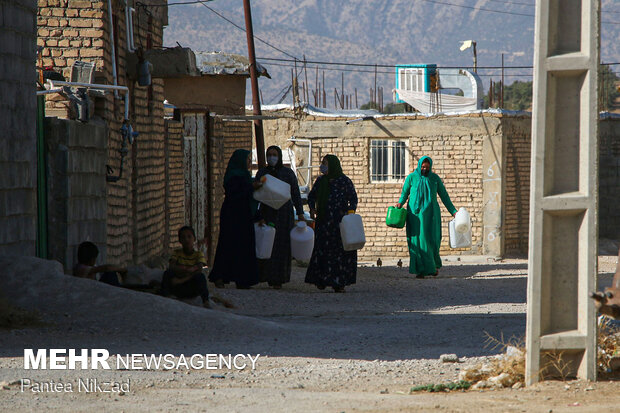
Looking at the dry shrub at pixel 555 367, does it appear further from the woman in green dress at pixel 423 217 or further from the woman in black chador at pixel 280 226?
the woman in green dress at pixel 423 217

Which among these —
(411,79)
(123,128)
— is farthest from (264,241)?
(411,79)

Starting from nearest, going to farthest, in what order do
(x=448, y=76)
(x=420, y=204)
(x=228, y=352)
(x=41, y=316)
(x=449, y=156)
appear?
(x=228, y=352)
(x=41, y=316)
(x=420, y=204)
(x=449, y=156)
(x=448, y=76)

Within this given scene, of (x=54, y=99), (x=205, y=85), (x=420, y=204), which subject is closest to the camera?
(x=54, y=99)

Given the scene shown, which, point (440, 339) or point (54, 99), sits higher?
point (54, 99)

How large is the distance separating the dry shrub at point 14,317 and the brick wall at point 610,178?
52.5 feet

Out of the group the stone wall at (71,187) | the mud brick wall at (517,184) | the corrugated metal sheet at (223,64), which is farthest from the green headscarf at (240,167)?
the mud brick wall at (517,184)

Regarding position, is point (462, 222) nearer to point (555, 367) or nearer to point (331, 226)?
point (331, 226)

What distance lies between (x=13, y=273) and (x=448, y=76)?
94.2ft

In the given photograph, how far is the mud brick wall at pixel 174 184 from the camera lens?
1269cm

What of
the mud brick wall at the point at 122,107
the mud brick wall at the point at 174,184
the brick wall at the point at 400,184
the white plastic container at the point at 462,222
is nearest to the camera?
the mud brick wall at the point at 122,107

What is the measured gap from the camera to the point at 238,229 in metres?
10.4

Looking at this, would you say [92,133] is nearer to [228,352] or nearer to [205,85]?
[228,352]

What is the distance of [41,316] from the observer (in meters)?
6.75

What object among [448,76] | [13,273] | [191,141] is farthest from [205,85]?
[448,76]
